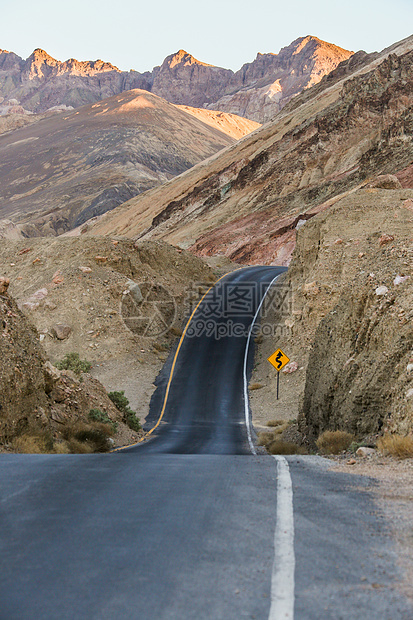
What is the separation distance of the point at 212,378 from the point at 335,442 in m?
21.9

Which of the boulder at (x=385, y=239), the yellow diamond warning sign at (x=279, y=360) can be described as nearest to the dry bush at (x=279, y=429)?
the yellow diamond warning sign at (x=279, y=360)

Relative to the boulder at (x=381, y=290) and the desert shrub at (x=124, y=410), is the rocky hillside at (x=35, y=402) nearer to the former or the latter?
the desert shrub at (x=124, y=410)

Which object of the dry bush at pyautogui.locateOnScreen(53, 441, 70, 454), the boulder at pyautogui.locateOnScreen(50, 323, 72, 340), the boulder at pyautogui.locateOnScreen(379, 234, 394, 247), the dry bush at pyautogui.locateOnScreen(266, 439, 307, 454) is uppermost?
the boulder at pyautogui.locateOnScreen(379, 234, 394, 247)

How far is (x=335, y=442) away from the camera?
12773mm

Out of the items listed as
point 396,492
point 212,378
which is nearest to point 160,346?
point 212,378

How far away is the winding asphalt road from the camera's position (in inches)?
156

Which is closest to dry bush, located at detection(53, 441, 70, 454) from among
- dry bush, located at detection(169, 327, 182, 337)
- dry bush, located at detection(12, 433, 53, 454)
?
dry bush, located at detection(12, 433, 53, 454)

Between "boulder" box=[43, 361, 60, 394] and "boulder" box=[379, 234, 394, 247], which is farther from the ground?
"boulder" box=[379, 234, 394, 247]

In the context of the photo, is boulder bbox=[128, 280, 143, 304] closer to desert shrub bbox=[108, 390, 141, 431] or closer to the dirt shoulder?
desert shrub bbox=[108, 390, 141, 431]

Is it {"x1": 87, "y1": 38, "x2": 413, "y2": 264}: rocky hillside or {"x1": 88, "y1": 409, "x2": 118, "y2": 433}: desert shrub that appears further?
{"x1": 87, "y1": 38, "x2": 413, "y2": 264}: rocky hillside

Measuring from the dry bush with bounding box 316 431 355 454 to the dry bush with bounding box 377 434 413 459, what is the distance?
2.54 meters

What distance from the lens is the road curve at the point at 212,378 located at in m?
22.5

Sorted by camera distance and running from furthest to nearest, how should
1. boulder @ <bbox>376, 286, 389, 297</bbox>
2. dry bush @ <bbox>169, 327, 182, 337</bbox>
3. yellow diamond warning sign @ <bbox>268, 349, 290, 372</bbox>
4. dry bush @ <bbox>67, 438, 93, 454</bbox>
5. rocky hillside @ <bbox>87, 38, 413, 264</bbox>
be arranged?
1. rocky hillside @ <bbox>87, 38, 413, 264</bbox>
2. dry bush @ <bbox>169, 327, 182, 337</bbox>
3. yellow diamond warning sign @ <bbox>268, 349, 290, 372</bbox>
4. boulder @ <bbox>376, 286, 389, 297</bbox>
5. dry bush @ <bbox>67, 438, 93, 454</bbox>

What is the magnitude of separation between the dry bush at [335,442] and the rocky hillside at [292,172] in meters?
50.2
